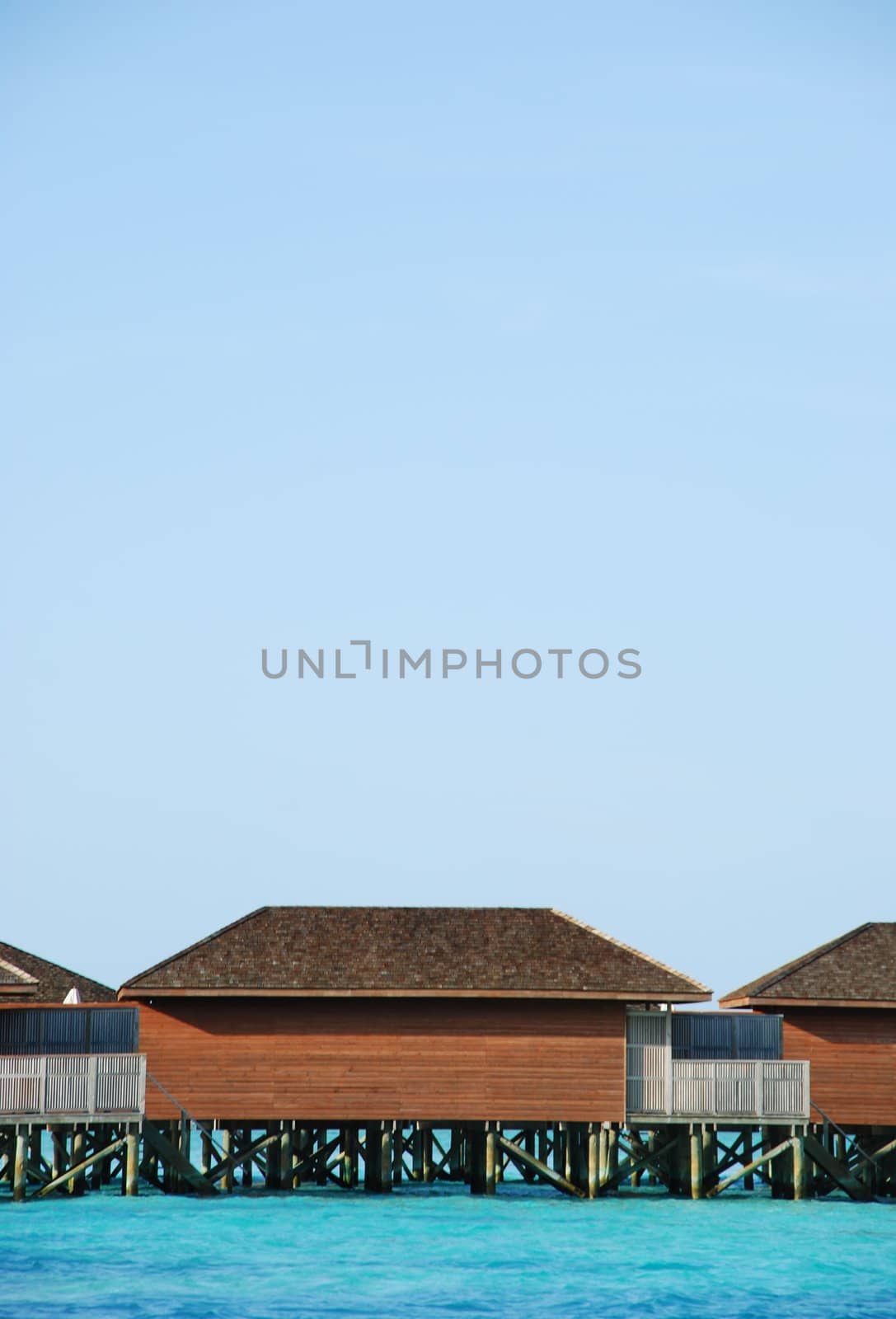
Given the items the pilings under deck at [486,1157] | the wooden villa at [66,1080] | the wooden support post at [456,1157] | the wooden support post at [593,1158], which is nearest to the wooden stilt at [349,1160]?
the pilings under deck at [486,1157]

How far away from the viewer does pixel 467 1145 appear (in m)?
50.7

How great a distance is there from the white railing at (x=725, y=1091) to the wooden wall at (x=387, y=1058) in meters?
0.71

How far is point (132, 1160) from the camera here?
→ 42750mm

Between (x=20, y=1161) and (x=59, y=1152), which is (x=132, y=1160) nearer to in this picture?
(x=20, y=1161)

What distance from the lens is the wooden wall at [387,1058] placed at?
4300 cm

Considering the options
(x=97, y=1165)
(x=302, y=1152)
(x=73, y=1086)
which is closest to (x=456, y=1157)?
(x=302, y=1152)

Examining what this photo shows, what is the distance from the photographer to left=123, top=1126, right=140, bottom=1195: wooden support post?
139 ft

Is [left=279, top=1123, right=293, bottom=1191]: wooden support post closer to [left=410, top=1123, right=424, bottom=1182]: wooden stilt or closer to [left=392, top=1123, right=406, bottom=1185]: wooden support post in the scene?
[left=392, top=1123, right=406, bottom=1185]: wooden support post

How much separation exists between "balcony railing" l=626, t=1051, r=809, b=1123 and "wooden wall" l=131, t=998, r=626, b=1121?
0.68m

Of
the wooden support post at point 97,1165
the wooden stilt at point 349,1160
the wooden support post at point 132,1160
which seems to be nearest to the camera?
the wooden support post at point 132,1160

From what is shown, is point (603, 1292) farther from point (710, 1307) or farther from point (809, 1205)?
point (809, 1205)

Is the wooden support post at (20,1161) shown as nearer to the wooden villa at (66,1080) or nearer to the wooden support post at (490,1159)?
the wooden villa at (66,1080)

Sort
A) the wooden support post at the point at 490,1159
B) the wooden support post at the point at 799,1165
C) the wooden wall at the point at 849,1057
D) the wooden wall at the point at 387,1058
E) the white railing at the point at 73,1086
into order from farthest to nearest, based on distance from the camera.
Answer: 1. the wooden wall at the point at 849,1057
2. the wooden support post at the point at 799,1165
3. the wooden support post at the point at 490,1159
4. the wooden wall at the point at 387,1058
5. the white railing at the point at 73,1086

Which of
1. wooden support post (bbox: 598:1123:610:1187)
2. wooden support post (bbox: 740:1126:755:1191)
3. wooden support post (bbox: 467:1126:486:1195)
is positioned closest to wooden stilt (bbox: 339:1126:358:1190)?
wooden support post (bbox: 467:1126:486:1195)
